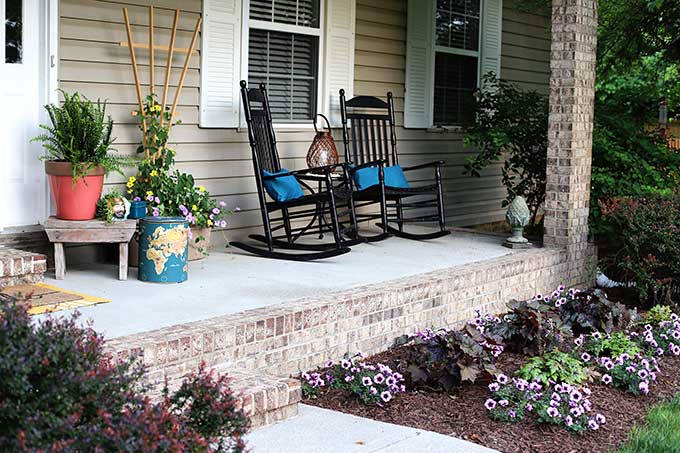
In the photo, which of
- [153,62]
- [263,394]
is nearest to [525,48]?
[153,62]

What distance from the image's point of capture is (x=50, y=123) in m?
5.27

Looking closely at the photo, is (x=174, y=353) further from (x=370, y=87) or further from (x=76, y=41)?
(x=370, y=87)

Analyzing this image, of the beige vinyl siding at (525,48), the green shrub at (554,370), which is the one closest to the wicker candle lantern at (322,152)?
the green shrub at (554,370)

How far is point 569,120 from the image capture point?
659 centimetres

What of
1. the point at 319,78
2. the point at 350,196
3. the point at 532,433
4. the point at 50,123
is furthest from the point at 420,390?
the point at 319,78

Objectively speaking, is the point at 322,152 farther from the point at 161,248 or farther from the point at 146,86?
the point at 161,248

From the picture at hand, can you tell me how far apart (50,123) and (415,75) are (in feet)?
11.8

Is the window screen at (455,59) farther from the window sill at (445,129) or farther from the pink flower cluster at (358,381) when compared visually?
the pink flower cluster at (358,381)

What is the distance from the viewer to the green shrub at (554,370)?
4.34 metres

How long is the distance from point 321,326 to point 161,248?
1.00 m

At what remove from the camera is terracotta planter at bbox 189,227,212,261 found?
5.63 metres

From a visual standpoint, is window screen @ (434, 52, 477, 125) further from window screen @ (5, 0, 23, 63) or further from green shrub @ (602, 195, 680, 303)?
window screen @ (5, 0, 23, 63)

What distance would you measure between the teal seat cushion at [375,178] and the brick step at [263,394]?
118 inches

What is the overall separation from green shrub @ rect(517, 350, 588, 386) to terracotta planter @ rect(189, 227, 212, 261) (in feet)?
6.94
